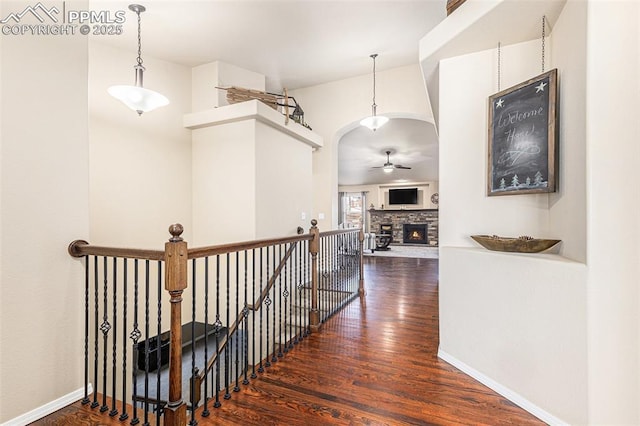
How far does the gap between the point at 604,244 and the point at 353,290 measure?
3.43m

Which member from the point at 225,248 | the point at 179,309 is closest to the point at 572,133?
the point at 225,248

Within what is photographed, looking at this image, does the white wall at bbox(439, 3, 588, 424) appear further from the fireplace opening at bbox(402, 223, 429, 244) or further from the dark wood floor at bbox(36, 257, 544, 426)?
the fireplace opening at bbox(402, 223, 429, 244)

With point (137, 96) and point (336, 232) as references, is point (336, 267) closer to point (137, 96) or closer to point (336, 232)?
point (336, 232)

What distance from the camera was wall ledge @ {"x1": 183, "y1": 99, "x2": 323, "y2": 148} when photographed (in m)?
3.90

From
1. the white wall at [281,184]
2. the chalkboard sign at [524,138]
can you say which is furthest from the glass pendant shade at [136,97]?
the chalkboard sign at [524,138]

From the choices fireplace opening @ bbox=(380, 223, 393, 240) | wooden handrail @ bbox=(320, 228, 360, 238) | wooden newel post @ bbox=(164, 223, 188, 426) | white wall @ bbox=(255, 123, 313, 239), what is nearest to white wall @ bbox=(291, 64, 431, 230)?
white wall @ bbox=(255, 123, 313, 239)

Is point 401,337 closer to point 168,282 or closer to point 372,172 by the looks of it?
point 168,282

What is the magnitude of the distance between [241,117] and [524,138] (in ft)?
10.6

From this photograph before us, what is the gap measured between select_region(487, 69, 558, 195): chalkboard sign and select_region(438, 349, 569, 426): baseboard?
52.0 inches

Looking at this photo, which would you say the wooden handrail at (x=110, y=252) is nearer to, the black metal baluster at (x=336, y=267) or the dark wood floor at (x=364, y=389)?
the dark wood floor at (x=364, y=389)

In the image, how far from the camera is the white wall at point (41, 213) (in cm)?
165

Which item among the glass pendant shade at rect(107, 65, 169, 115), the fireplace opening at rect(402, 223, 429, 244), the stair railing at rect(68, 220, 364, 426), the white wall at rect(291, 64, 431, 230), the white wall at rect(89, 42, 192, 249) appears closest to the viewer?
the stair railing at rect(68, 220, 364, 426)

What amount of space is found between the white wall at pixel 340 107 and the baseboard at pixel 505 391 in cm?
340

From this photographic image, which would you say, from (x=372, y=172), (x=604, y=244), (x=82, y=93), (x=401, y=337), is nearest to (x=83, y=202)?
(x=82, y=93)
